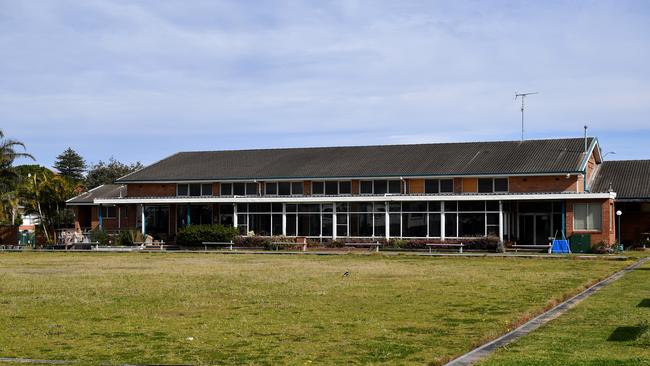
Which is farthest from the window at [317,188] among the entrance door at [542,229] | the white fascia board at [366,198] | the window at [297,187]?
the entrance door at [542,229]

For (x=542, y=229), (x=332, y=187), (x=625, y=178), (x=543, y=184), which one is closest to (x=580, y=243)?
(x=542, y=229)

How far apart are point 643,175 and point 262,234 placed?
24.8 m

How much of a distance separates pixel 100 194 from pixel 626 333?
179 ft

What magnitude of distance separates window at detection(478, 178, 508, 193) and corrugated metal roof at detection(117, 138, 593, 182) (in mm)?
684

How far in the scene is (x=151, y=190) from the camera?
59031 mm

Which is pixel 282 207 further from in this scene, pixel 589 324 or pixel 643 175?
pixel 589 324

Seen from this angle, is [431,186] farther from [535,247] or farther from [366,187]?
[535,247]

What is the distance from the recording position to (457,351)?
11.7 meters

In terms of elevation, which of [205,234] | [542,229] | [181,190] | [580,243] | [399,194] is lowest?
[580,243]

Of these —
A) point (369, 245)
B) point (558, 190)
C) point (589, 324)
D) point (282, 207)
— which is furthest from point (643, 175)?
point (589, 324)

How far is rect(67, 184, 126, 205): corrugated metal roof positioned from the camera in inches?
2384

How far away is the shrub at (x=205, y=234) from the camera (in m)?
52.0

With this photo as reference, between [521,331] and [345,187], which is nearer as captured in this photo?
[521,331]

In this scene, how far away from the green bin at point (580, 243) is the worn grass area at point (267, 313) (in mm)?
Result: 17082
